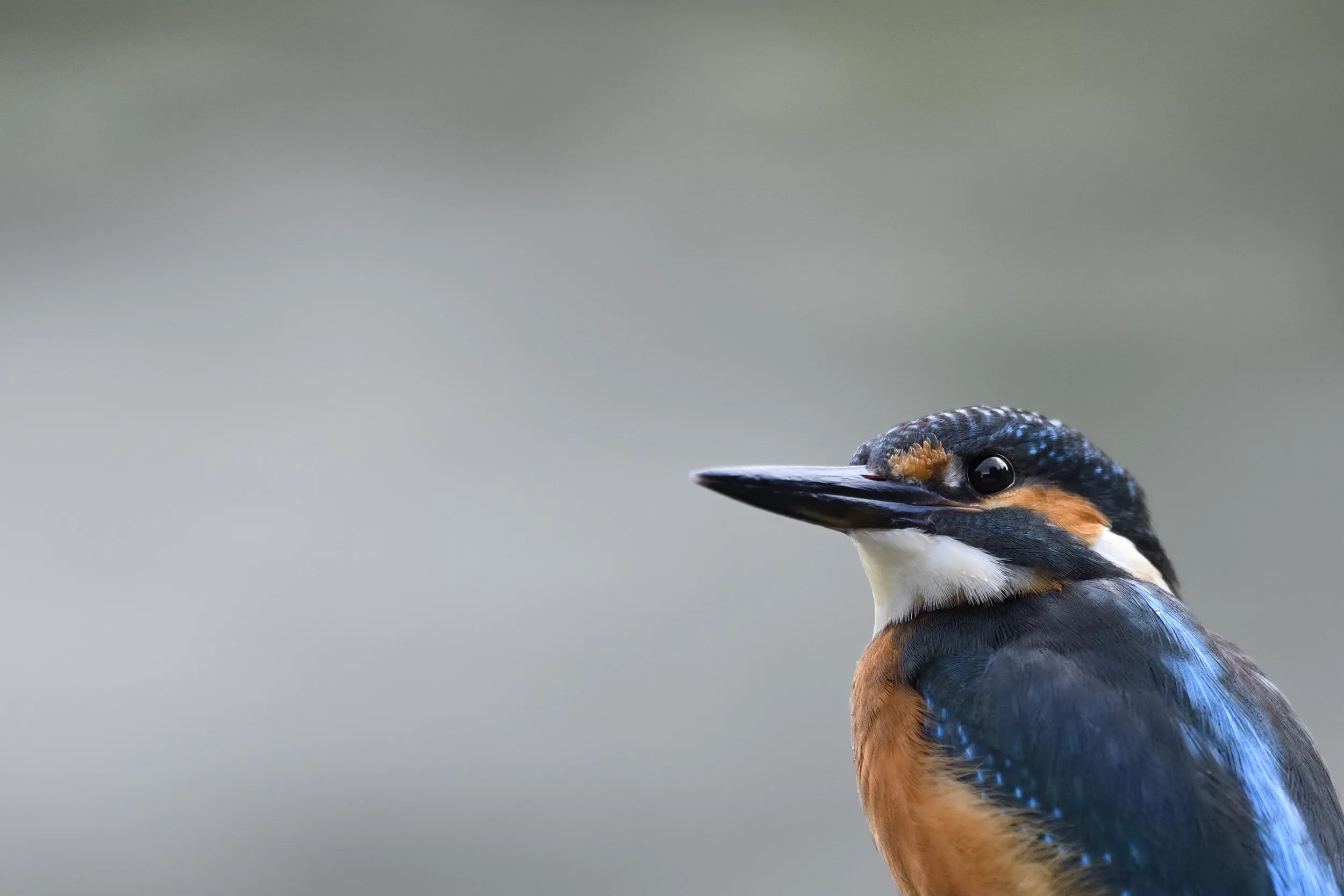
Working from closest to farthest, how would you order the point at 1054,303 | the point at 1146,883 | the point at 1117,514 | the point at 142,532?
the point at 1146,883 → the point at 1117,514 → the point at 142,532 → the point at 1054,303

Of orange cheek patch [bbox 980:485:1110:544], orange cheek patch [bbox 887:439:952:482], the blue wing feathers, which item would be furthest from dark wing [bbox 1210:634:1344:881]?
orange cheek patch [bbox 887:439:952:482]

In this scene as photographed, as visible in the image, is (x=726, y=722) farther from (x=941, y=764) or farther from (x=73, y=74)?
(x=73, y=74)

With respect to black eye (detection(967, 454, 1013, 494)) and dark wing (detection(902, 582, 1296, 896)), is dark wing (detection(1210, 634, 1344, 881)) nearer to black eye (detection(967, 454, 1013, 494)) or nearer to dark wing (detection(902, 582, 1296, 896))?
dark wing (detection(902, 582, 1296, 896))

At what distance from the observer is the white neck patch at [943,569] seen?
77cm

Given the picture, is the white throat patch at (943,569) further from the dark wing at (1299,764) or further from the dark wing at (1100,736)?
the dark wing at (1299,764)

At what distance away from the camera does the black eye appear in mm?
786

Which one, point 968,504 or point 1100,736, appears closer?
point 1100,736

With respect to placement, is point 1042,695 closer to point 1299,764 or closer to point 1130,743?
point 1130,743

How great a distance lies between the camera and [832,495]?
759mm

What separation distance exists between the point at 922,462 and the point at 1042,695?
0.17 meters

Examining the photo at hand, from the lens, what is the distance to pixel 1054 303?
211 cm

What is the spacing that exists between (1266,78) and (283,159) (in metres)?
1.70

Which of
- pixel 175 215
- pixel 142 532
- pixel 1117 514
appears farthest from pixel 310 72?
pixel 1117 514

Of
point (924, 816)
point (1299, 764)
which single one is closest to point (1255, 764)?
point (1299, 764)
